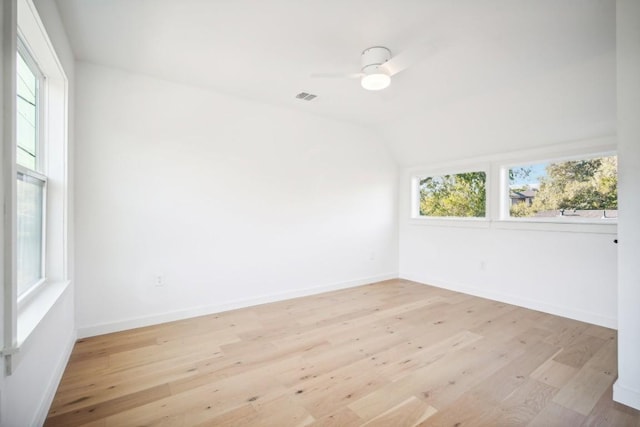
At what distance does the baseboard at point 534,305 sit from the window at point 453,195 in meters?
1.01

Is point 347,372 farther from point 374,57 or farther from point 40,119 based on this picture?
point 40,119

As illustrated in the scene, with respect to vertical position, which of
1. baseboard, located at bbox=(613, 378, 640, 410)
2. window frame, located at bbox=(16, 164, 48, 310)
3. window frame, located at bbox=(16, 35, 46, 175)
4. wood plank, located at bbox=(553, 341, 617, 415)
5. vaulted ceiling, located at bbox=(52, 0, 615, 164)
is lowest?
wood plank, located at bbox=(553, 341, 617, 415)

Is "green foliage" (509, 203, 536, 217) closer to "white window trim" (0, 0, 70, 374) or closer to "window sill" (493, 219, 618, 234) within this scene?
"window sill" (493, 219, 618, 234)

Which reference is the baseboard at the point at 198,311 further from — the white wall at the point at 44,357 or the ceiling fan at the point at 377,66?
the ceiling fan at the point at 377,66

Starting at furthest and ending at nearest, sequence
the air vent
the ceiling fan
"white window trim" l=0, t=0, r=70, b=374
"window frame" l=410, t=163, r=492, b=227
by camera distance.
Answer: "window frame" l=410, t=163, r=492, b=227 < the air vent < the ceiling fan < "white window trim" l=0, t=0, r=70, b=374

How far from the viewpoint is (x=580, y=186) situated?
131 inches

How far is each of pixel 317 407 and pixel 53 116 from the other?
2677 millimetres

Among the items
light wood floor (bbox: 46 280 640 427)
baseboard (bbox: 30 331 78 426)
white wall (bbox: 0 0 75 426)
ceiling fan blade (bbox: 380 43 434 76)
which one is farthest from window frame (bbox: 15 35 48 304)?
ceiling fan blade (bbox: 380 43 434 76)

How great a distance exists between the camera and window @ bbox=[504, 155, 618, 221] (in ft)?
10.3

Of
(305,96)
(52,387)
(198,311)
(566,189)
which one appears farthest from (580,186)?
(52,387)

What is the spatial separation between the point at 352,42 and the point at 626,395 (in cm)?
289

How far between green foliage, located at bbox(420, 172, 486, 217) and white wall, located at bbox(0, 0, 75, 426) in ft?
14.5

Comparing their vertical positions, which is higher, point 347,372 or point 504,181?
point 504,181

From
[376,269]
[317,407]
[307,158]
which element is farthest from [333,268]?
[317,407]
